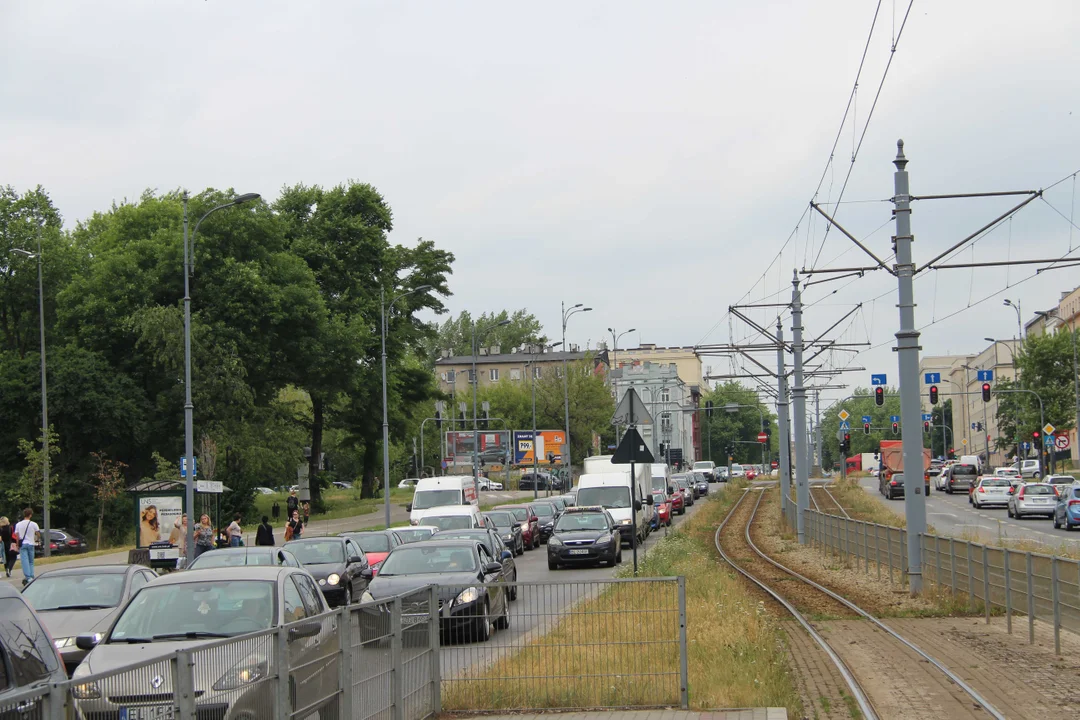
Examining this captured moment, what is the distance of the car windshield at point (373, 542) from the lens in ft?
87.7

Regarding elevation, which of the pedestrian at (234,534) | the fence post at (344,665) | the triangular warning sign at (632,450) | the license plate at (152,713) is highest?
the triangular warning sign at (632,450)

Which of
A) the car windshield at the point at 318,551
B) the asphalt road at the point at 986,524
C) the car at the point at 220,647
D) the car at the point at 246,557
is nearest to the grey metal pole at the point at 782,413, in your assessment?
the asphalt road at the point at 986,524

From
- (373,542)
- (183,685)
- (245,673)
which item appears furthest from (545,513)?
(183,685)

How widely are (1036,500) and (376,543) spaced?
33304mm

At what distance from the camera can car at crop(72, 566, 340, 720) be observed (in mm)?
5789

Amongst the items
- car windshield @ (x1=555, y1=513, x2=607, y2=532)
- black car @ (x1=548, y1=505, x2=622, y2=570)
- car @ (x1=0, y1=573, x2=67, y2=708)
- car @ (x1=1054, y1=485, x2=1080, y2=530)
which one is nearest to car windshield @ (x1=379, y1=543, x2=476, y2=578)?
car @ (x1=0, y1=573, x2=67, y2=708)

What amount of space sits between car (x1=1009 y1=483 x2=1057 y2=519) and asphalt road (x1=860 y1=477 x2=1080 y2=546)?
404mm

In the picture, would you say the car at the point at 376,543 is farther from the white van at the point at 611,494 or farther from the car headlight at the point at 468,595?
the car headlight at the point at 468,595

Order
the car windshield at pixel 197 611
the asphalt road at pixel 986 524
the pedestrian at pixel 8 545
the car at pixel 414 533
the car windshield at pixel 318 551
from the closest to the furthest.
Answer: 1. the car windshield at pixel 197 611
2. the car windshield at pixel 318 551
3. the car at pixel 414 533
4. the pedestrian at pixel 8 545
5. the asphalt road at pixel 986 524

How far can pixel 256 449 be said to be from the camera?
190ft

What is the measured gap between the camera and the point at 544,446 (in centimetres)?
9312

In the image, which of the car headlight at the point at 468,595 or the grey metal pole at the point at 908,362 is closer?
the car headlight at the point at 468,595

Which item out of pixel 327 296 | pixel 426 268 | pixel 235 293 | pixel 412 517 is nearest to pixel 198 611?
pixel 412 517

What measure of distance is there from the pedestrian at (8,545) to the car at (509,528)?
13.1m
